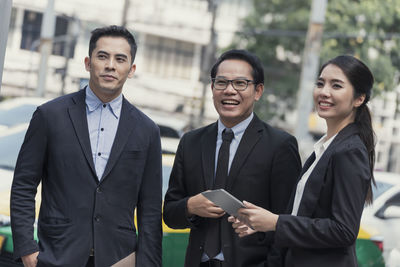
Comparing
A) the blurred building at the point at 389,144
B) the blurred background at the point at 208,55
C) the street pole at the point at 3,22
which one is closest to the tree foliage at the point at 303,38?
the blurred background at the point at 208,55

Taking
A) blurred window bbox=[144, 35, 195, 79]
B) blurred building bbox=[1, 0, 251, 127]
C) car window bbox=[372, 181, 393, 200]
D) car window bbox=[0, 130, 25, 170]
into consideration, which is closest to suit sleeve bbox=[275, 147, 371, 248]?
car window bbox=[0, 130, 25, 170]

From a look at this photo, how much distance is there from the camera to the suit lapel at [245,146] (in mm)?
3207

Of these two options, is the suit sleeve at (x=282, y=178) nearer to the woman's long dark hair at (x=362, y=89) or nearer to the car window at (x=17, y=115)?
the woman's long dark hair at (x=362, y=89)

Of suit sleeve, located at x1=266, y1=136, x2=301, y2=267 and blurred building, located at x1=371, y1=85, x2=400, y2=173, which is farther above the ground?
suit sleeve, located at x1=266, y1=136, x2=301, y2=267

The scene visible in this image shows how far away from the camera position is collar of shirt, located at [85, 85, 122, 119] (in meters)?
3.15

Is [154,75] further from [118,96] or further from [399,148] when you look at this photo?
[118,96]

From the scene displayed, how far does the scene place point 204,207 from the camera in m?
3.06

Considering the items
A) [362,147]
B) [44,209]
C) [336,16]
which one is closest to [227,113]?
[362,147]

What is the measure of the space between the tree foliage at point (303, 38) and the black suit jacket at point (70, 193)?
17949 millimetres

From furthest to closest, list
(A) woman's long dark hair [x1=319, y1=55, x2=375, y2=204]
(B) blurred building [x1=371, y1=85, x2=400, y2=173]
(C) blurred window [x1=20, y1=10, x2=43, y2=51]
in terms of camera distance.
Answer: (B) blurred building [x1=371, y1=85, x2=400, y2=173] < (C) blurred window [x1=20, y1=10, x2=43, y2=51] < (A) woman's long dark hair [x1=319, y1=55, x2=375, y2=204]

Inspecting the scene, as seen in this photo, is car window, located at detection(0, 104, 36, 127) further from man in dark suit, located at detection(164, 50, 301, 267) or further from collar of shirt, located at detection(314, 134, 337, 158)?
collar of shirt, located at detection(314, 134, 337, 158)

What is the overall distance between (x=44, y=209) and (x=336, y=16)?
19.2 m

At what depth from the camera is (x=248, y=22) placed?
24.0 metres

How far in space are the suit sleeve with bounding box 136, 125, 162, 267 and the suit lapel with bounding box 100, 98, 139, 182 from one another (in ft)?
0.40
